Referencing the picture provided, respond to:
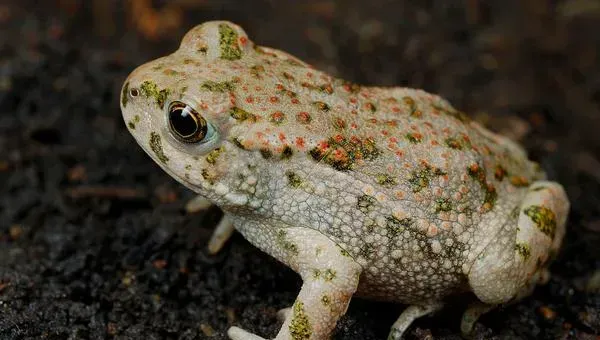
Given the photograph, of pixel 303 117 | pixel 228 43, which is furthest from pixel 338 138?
pixel 228 43

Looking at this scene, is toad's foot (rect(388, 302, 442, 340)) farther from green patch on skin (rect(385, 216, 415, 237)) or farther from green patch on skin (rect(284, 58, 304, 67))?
green patch on skin (rect(284, 58, 304, 67))

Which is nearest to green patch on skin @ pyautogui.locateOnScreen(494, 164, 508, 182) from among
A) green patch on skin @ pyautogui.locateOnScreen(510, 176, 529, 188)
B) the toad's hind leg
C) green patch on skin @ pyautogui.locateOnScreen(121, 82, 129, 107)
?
green patch on skin @ pyautogui.locateOnScreen(510, 176, 529, 188)

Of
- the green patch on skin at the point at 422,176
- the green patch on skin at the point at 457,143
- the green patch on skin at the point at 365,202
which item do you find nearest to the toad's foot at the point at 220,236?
the green patch on skin at the point at 365,202

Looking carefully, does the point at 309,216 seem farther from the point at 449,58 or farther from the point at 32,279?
the point at 449,58

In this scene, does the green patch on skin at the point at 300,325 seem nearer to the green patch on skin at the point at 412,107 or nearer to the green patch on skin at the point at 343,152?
the green patch on skin at the point at 343,152

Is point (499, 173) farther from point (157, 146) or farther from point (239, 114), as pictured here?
point (157, 146)

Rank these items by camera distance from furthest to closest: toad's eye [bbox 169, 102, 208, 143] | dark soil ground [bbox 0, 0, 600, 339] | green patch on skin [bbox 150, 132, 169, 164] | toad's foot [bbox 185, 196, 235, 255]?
toad's foot [bbox 185, 196, 235, 255] → dark soil ground [bbox 0, 0, 600, 339] → green patch on skin [bbox 150, 132, 169, 164] → toad's eye [bbox 169, 102, 208, 143]
